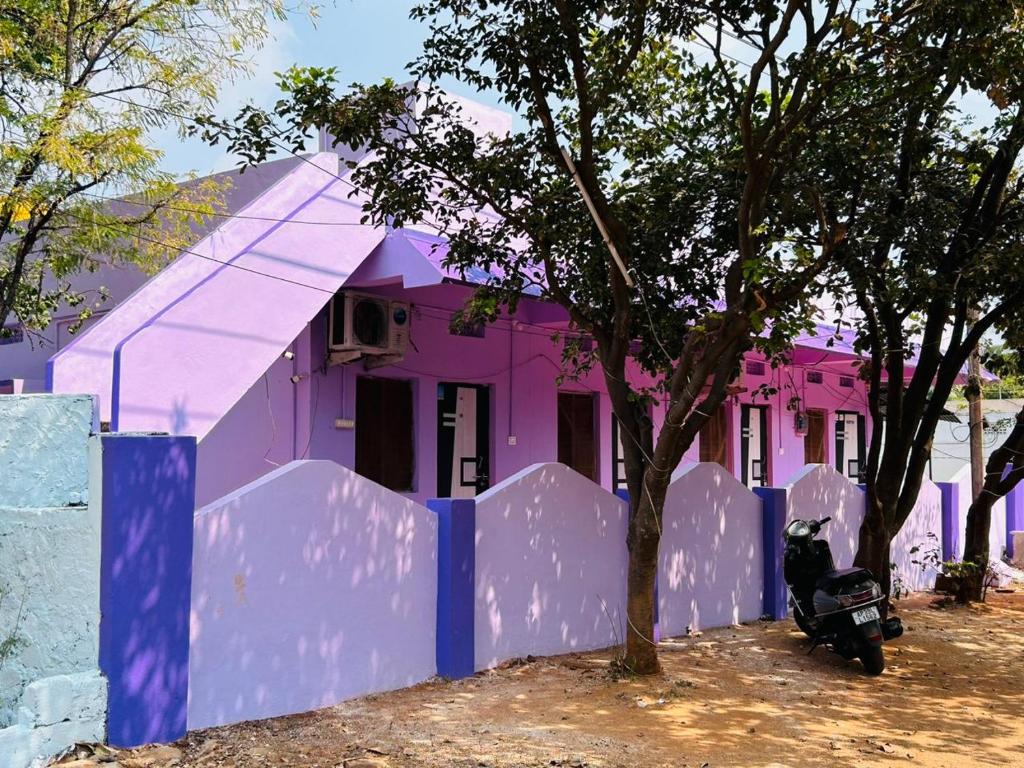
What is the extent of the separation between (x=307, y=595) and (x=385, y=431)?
17.5ft

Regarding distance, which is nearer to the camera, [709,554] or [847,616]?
[847,616]

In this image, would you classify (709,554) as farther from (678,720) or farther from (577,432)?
(577,432)

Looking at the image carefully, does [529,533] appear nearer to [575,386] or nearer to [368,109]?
[368,109]

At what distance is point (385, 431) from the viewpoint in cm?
1131

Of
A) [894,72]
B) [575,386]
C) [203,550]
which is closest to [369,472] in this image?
[575,386]

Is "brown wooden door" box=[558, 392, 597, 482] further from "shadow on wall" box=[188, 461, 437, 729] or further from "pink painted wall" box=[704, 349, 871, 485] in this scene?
"shadow on wall" box=[188, 461, 437, 729]

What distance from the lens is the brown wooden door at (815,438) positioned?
19.5 meters

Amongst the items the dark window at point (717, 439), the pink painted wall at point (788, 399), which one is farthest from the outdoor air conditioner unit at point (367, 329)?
the dark window at point (717, 439)

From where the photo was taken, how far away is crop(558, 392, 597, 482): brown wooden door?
13852 millimetres

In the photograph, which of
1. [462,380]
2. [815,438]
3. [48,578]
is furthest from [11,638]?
[815,438]

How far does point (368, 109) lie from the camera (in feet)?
24.1

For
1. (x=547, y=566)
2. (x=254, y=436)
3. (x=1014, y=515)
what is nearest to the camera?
(x=547, y=566)

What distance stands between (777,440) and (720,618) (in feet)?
31.1

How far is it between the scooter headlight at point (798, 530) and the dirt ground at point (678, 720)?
37.8 inches
